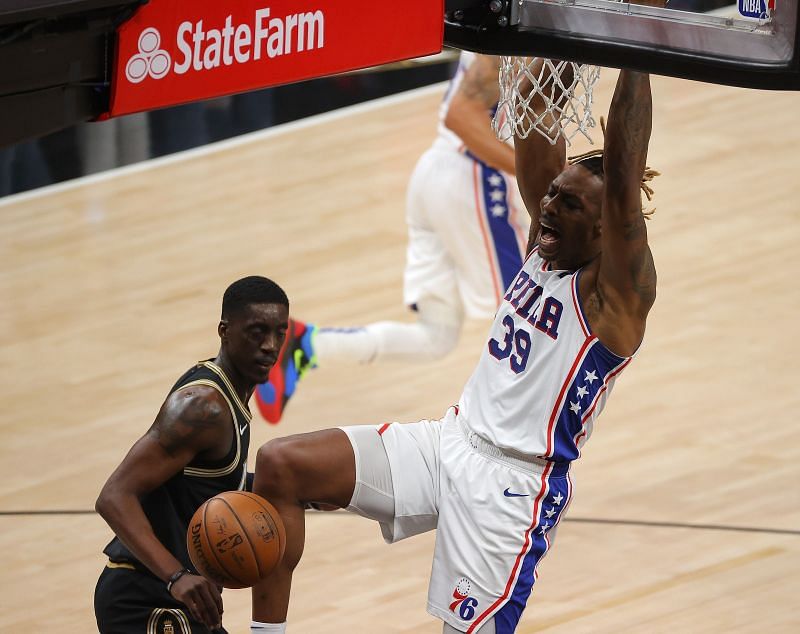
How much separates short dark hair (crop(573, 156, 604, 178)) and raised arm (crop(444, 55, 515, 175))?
2461 mm

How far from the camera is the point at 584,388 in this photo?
14.7 ft

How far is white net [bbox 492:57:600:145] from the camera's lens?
A: 4.68m

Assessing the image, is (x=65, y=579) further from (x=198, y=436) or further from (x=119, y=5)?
(x=119, y=5)

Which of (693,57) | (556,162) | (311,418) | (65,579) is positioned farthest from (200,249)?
(693,57)

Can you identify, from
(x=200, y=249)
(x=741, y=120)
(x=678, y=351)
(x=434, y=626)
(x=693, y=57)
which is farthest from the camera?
(x=741, y=120)

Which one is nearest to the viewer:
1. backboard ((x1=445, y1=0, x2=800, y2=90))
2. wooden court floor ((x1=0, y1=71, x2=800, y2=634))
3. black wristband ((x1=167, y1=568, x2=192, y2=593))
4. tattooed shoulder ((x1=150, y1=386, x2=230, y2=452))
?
backboard ((x1=445, y1=0, x2=800, y2=90))

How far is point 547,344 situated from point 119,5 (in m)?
1.63

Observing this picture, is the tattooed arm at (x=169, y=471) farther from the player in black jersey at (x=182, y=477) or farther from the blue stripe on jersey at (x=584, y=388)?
the blue stripe on jersey at (x=584, y=388)

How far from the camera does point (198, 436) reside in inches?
168

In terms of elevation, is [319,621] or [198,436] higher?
[198,436]

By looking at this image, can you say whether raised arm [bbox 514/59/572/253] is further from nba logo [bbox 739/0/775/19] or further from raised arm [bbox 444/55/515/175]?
raised arm [bbox 444/55/515/175]

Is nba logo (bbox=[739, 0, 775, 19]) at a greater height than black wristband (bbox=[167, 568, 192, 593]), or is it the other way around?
nba logo (bbox=[739, 0, 775, 19])

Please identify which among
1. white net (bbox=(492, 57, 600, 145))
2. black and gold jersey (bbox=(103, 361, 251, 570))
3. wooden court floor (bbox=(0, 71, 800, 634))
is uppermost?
white net (bbox=(492, 57, 600, 145))

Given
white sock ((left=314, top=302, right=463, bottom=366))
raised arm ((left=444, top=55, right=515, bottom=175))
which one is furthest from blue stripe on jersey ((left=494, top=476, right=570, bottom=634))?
white sock ((left=314, top=302, right=463, bottom=366))
